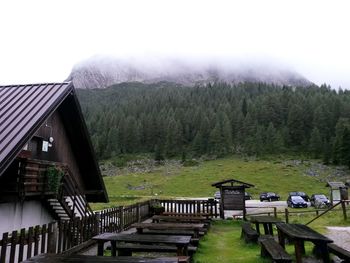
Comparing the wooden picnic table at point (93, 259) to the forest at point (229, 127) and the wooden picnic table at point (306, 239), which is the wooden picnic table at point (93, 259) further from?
the forest at point (229, 127)

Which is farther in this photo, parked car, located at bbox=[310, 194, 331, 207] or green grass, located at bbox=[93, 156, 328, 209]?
green grass, located at bbox=[93, 156, 328, 209]

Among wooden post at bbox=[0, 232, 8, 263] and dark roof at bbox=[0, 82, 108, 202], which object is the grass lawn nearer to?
wooden post at bbox=[0, 232, 8, 263]

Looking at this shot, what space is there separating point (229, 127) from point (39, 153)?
118730 millimetres

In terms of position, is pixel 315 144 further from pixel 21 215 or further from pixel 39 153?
pixel 21 215

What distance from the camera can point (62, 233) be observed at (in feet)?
38.5

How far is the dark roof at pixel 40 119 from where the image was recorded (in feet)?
38.2

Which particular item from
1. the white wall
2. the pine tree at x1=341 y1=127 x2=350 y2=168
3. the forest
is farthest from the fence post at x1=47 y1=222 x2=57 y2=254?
the forest

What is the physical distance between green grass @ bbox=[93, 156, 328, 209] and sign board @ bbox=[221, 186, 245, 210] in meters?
37.1

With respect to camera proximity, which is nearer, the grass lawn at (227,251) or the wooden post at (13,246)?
the wooden post at (13,246)

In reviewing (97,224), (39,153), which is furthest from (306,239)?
(39,153)

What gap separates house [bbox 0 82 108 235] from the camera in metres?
12.4

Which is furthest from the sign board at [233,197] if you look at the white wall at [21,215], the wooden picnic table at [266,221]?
the white wall at [21,215]

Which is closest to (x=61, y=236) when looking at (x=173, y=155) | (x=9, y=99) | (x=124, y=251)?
(x=124, y=251)

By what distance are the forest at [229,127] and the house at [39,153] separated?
100781 mm
